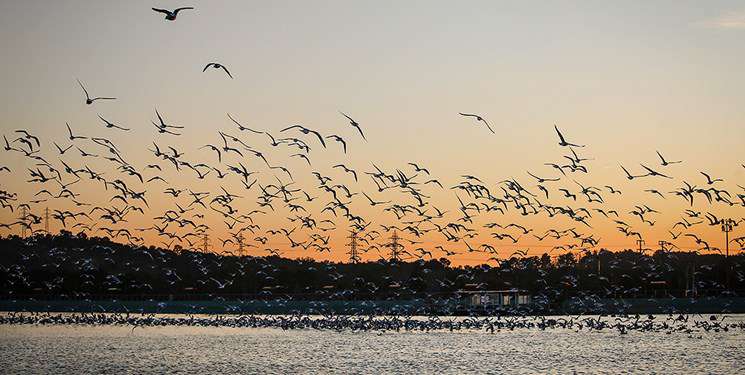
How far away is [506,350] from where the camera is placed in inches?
3132

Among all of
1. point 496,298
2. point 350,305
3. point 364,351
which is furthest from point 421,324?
point 350,305

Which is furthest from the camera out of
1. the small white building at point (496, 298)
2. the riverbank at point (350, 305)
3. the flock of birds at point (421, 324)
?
the small white building at point (496, 298)

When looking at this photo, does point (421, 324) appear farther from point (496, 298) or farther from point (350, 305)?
point (350, 305)

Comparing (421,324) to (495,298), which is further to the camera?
(495,298)

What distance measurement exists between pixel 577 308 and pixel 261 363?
274 feet

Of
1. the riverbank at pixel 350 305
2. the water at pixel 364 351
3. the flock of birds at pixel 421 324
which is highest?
the riverbank at pixel 350 305

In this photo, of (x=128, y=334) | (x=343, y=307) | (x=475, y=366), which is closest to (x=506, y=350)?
(x=475, y=366)

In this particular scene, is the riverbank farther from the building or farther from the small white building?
the small white building

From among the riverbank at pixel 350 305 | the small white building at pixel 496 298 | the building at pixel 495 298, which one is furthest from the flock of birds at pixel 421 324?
the small white building at pixel 496 298

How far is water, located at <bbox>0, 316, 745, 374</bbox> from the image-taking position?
6575cm

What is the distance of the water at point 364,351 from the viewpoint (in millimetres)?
65750

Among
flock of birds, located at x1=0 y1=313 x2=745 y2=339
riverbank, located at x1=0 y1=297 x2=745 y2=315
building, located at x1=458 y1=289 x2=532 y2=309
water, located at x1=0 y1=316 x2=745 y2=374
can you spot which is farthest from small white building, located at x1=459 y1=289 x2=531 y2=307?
water, located at x1=0 y1=316 x2=745 y2=374

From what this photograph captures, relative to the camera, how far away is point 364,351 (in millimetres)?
77812

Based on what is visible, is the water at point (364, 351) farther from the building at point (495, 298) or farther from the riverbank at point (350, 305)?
the building at point (495, 298)
